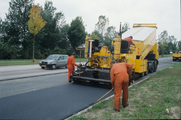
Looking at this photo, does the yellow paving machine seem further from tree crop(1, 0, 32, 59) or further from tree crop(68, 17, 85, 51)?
tree crop(68, 17, 85, 51)

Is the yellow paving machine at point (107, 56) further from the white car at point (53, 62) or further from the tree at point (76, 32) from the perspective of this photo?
the tree at point (76, 32)

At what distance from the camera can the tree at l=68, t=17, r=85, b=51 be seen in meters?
39.6

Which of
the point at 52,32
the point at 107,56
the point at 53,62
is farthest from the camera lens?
the point at 52,32

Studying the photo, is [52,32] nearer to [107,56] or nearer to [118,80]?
[107,56]

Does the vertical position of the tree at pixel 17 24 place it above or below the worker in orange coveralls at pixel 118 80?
above

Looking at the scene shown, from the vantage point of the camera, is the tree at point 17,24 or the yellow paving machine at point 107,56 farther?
the tree at point 17,24

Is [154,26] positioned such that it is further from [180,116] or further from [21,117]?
[21,117]

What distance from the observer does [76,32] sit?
129 ft

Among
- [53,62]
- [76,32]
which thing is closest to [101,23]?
[76,32]

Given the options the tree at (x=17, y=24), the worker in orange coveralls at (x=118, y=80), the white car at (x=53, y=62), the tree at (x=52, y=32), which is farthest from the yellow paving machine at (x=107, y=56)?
the tree at (x=52, y=32)

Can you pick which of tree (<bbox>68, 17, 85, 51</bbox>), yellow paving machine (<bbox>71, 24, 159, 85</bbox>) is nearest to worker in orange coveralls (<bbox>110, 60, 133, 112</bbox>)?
yellow paving machine (<bbox>71, 24, 159, 85</bbox>)

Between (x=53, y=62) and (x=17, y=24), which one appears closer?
(x=53, y=62)

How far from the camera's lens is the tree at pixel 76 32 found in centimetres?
3959

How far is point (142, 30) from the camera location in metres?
11.8
